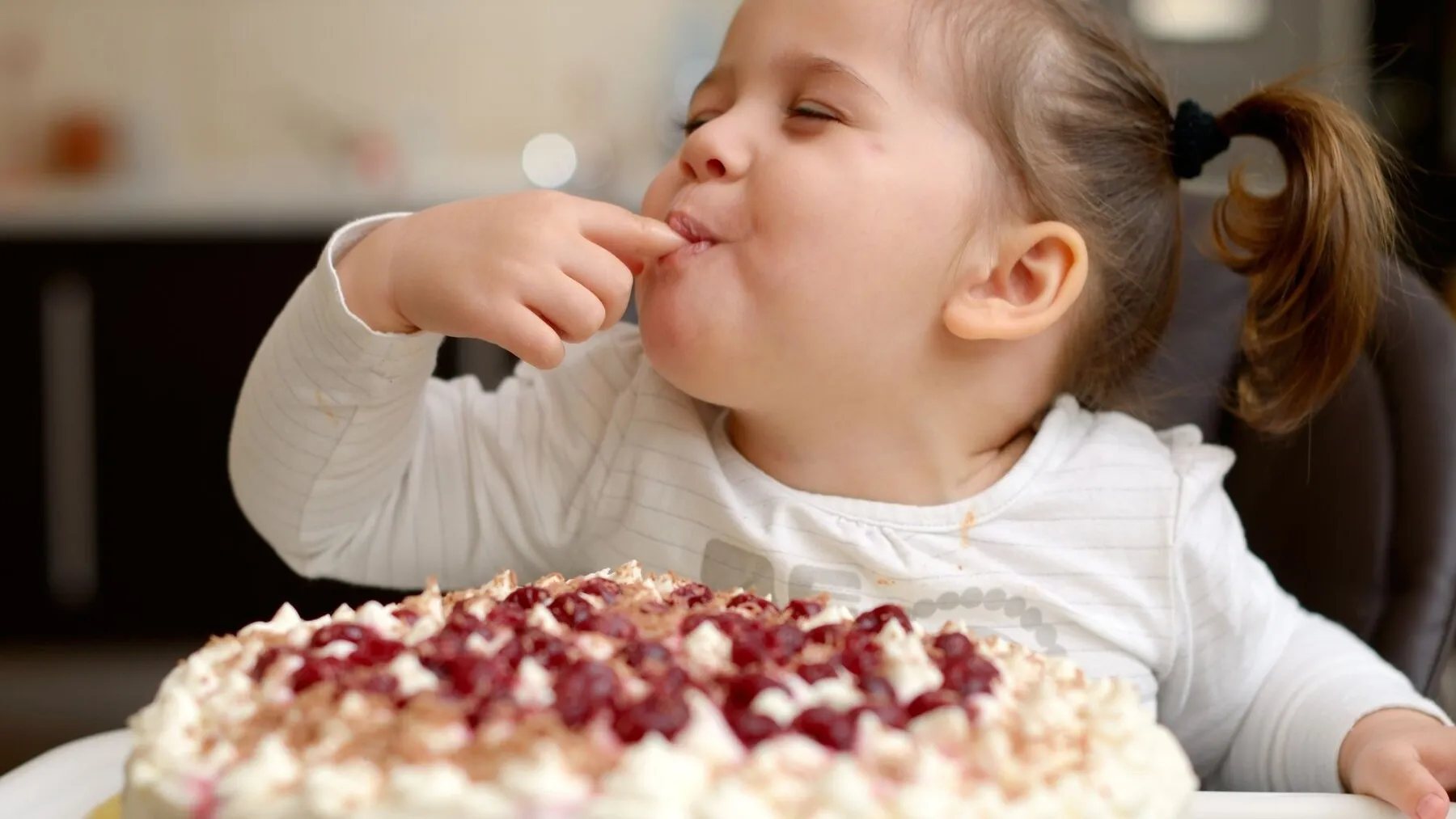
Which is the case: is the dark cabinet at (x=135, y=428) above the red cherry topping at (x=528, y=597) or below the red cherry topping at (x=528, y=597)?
below

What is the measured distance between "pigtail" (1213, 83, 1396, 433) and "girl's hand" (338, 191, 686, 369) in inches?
20.1

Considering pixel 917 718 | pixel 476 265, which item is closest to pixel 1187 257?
pixel 476 265

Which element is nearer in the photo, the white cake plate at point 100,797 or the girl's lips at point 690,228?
the white cake plate at point 100,797

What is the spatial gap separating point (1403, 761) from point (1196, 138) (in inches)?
20.7

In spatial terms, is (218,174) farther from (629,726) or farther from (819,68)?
(629,726)

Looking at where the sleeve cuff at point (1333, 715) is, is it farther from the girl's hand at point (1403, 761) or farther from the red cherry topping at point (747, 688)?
the red cherry topping at point (747, 688)

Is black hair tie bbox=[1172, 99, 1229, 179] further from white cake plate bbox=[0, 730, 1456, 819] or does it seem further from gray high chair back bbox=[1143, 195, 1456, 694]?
white cake plate bbox=[0, 730, 1456, 819]

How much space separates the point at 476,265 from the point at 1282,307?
2.13 feet

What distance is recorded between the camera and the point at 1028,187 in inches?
40.9

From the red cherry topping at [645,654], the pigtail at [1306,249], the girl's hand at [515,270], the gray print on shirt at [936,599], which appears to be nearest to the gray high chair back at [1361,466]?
the pigtail at [1306,249]

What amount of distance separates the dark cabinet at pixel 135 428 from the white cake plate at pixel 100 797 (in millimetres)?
1787

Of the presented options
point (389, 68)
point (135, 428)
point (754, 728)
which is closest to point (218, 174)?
point (389, 68)

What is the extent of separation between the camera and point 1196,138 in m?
1.13

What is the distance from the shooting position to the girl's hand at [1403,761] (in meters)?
0.79
